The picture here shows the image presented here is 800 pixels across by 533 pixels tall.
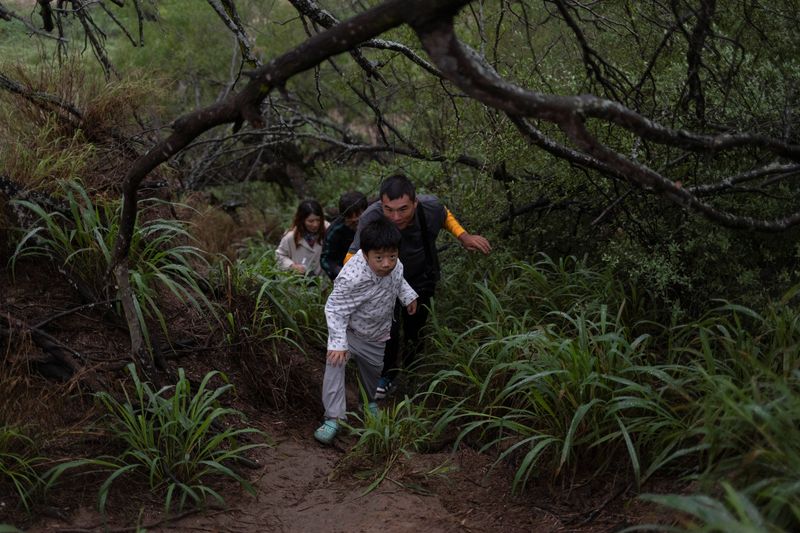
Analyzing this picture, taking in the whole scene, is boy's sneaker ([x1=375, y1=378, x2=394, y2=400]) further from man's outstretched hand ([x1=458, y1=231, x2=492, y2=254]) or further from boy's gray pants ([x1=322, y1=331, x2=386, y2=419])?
man's outstretched hand ([x1=458, y1=231, x2=492, y2=254])

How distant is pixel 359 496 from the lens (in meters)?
3.84

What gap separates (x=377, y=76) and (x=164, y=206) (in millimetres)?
2099

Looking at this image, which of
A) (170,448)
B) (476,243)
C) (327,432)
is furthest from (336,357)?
(476,243)

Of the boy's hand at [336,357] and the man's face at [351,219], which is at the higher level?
the man's face at [351,219]

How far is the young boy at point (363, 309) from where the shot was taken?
4.54 meters

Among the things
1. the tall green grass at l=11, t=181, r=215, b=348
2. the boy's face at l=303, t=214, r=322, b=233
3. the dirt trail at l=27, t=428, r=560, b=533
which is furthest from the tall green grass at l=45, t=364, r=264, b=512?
the boy's face at l=303, t=214, r=322, b=233

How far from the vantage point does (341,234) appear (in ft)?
19.2

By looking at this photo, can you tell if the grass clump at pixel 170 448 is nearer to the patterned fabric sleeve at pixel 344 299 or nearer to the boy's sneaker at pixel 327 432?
the boy's sneaker at pixel 327 432

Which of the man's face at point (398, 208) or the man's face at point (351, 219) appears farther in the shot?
the man's face at point (351, 219)

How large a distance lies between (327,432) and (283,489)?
61 centimetres

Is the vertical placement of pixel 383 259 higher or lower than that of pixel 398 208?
lower

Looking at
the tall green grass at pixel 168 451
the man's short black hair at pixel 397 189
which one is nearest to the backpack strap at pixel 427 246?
the man's short black hair at pixel 397 189

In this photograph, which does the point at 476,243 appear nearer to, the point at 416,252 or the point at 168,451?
the point at 416,252

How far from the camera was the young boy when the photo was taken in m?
4.54
